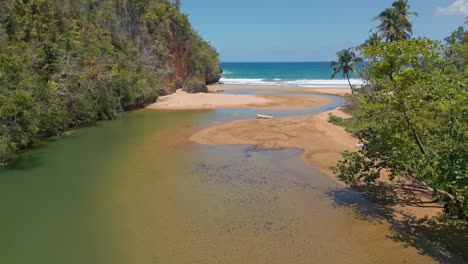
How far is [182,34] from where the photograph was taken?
4750 cm

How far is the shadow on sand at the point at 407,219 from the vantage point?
26.7 ft

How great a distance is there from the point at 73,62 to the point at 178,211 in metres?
15.5

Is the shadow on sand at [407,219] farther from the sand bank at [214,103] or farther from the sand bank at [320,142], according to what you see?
the sand bank at [214,103]

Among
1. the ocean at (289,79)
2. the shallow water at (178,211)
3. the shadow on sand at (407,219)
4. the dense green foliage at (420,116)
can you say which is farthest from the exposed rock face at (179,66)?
the dense green foliage at (420,116)

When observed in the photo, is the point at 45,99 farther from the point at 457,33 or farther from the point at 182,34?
the point at 182,34

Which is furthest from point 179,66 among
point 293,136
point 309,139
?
point 309,139

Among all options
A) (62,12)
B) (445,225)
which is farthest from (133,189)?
(62,12)

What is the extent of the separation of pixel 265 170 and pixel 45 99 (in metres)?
11.7

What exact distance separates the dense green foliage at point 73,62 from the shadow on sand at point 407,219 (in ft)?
43.2

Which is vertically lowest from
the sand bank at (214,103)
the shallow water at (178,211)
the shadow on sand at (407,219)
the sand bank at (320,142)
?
the shallow water at (178,211)

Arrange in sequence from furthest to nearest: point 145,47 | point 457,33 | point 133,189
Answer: point 145,47 → point 457,33 → point 133,189

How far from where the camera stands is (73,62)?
21.5 meters

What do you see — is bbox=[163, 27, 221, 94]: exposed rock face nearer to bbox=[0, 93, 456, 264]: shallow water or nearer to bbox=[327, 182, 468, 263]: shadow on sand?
bbox=[0, 93, 456, 264]: shallow water

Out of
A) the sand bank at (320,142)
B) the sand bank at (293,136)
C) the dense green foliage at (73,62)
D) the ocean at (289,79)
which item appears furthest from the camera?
the ocean at (289,79)
